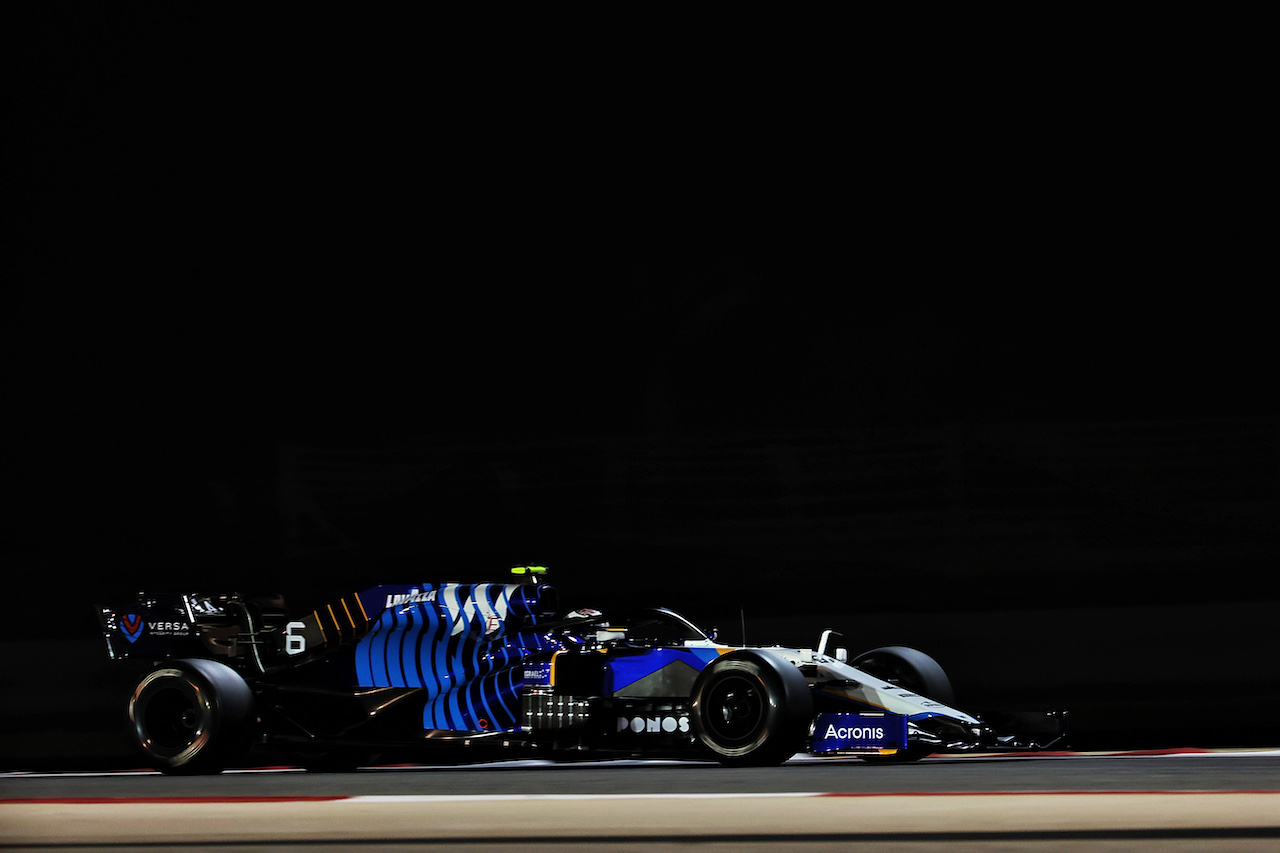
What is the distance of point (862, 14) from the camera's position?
13.9 metres

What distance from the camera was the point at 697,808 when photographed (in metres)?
5.30

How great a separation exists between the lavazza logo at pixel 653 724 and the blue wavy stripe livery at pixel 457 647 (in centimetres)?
57

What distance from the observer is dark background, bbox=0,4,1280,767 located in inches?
495

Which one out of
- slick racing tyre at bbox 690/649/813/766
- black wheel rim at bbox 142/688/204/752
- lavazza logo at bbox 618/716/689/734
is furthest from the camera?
black wheel rim at bbox 142/688/204/752

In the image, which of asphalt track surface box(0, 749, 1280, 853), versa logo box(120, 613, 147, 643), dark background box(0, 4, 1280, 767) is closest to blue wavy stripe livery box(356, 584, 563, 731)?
asphalt track surface box(0, 749, 1280, 853)

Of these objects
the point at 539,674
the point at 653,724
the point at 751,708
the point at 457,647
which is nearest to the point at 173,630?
the point at 457,647

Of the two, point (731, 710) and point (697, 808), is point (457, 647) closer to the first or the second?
point (731, 710)

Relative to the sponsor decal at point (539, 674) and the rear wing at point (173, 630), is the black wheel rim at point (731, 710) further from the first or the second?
the rear wing at point (173, 630)

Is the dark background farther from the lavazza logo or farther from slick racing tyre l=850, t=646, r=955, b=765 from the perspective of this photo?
the lavazza logo

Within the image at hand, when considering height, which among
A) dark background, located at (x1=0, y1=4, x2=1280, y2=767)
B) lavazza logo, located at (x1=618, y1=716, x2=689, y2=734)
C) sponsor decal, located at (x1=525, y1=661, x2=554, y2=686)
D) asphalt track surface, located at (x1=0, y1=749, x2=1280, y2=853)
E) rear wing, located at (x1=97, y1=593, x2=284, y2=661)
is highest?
dark background, located at (x1=0, y1=4, x2=1280, y2=767)

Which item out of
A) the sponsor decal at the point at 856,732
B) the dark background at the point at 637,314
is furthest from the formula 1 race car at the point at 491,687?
the dark background at the point at 637,314

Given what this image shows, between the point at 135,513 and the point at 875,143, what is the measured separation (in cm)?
701

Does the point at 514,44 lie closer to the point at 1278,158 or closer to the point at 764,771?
the point at 1278,158

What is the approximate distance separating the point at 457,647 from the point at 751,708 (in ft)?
5.39
